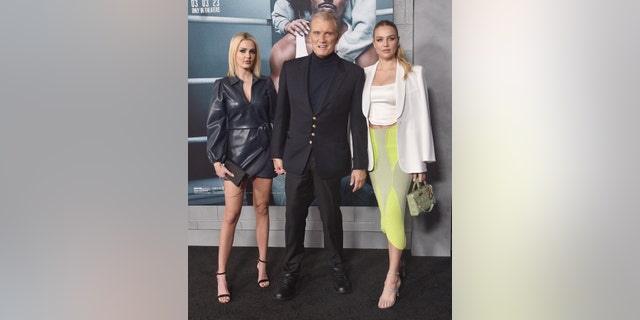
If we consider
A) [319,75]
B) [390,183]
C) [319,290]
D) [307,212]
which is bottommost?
[319,290]

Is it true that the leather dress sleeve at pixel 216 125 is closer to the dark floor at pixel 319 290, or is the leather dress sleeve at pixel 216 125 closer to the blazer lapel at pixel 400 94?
the dark floor at pixel 319 290

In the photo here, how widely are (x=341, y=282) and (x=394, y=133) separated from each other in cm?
48

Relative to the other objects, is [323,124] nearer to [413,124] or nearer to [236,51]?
[413,124]

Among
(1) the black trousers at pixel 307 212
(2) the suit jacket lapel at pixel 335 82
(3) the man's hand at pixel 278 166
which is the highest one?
(2) the suit jacket lapel at pixel 335 82

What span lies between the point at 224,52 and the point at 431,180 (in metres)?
0.78

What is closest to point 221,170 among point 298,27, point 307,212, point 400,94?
point 307,212

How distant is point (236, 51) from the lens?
155cm

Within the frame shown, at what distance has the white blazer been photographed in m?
1.38

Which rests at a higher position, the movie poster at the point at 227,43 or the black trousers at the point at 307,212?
the movie poster at the point at 227,43

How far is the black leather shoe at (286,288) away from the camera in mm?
1463

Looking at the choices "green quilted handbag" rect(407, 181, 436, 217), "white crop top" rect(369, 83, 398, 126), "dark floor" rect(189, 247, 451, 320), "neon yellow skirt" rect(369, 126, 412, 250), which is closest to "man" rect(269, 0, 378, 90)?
"white crop top" rect(369, 83, 398, 126)

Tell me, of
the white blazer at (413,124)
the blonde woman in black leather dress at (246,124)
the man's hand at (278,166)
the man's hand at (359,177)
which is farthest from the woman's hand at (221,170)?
the white blazer at (413,124)
